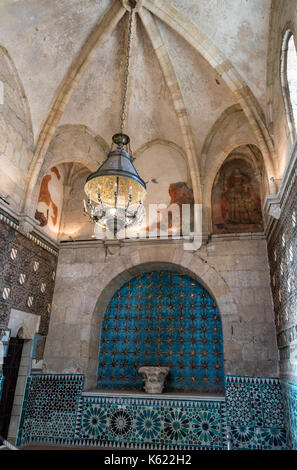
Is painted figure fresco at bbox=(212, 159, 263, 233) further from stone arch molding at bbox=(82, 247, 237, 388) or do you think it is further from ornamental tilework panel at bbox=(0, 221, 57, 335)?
ornamental tilework panel at bbox=(0, 221, 57, 335)

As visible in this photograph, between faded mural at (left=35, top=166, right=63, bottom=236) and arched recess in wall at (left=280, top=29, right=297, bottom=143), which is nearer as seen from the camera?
arched recess in wall at (left=280, top=29, right=297, bottom=143)

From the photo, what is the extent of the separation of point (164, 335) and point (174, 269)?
1375 millimetres

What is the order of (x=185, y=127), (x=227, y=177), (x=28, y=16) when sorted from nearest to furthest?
(x=28, y=16) → (x=185, y=127) → (x=227, y=177)

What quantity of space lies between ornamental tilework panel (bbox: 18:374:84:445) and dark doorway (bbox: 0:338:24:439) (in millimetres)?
263

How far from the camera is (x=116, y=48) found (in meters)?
6.31

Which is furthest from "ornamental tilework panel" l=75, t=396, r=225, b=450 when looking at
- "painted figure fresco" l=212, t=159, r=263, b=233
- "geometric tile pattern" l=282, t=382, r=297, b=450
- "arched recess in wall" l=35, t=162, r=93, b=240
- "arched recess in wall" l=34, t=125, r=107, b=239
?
"arched recess in wall" l=34, t=125, r=107, b=239

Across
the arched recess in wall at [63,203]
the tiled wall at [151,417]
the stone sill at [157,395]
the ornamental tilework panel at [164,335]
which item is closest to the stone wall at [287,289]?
the tiled wall at [151,417]

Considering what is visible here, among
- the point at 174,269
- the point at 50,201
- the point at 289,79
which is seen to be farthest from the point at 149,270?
the point at 289,79

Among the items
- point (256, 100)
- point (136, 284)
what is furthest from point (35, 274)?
point (256, 100)

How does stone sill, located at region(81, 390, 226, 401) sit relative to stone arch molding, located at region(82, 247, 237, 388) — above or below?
below

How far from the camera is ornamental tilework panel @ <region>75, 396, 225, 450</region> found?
5613mm

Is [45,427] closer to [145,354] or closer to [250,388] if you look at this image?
[145,354]

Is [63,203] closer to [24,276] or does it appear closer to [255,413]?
[24,276]

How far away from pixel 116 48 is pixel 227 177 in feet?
11.2
